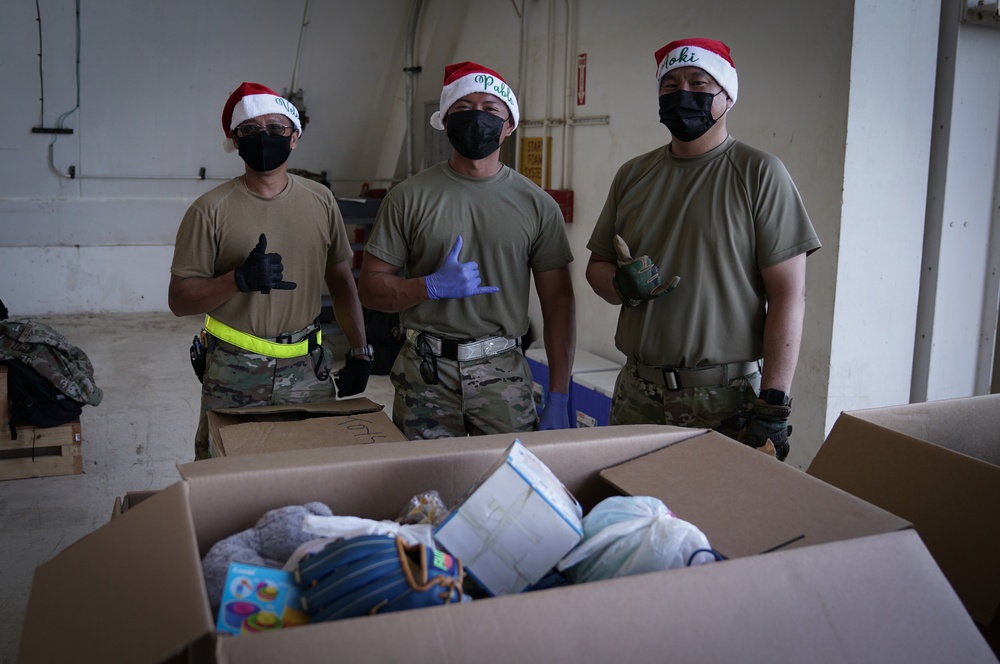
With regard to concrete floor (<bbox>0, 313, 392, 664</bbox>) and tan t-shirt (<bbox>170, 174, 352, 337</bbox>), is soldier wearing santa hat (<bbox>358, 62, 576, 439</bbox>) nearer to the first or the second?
tan t-shirt (<bbox>170, 174, 352, 337</bbox>)

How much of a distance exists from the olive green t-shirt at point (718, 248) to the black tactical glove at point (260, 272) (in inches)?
38.6

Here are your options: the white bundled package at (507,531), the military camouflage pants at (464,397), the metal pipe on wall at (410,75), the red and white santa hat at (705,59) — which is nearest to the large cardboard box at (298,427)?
the military camouflage pants at (464,397)

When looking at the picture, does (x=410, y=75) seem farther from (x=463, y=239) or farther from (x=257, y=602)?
(x=257, y=602)

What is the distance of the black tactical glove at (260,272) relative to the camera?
2.34 m

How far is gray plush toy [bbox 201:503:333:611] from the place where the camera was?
0.99m

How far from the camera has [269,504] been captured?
1.15 metres

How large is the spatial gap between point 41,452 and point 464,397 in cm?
252

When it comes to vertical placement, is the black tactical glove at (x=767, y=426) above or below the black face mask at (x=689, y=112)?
below

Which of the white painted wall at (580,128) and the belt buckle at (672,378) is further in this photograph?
the white painted wall at (580,128)

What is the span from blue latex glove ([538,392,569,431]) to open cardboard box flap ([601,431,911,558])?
1.00m

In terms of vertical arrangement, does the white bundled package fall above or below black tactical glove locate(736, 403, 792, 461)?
above

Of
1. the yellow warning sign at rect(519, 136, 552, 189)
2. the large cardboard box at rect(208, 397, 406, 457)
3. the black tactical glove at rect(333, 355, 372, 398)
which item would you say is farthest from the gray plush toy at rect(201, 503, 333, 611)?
the yellow warning sign at rect(519, 136, 552, 189)

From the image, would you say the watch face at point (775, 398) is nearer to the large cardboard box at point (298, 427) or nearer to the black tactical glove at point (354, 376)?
the large cardboard box at point (298, 427)

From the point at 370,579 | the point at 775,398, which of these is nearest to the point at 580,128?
the point at 775,398
